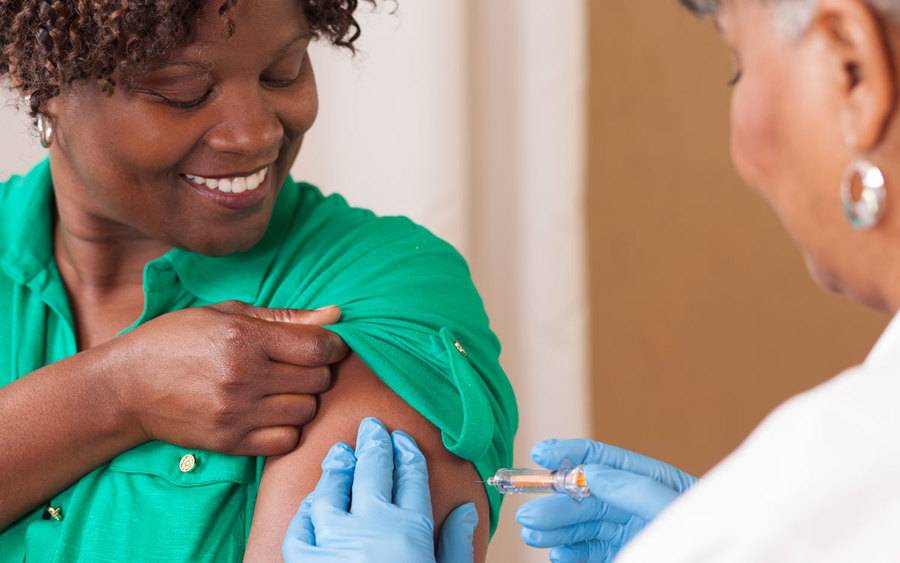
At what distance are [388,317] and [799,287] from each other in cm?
161

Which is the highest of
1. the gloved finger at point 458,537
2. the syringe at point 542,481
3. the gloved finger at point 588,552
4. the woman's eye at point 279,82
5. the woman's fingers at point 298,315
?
the woman's eye at point 279,82

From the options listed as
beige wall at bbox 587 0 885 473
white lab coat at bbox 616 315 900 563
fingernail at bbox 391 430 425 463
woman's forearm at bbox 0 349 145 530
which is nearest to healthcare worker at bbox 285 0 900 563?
white lab coat at bbox 616 315 900 563

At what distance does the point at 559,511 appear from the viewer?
1.28 meters

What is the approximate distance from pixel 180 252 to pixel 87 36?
284 millimetres

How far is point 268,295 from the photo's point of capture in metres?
1.39

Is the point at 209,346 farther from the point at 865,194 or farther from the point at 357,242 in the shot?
the point at 865,194

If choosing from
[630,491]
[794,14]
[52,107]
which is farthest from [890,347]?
[52,107]

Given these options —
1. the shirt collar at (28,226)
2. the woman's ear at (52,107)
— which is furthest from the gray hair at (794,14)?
the shirt collar at (28,226)

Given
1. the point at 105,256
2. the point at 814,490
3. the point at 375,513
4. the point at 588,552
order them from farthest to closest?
the point at 105,256 → the point at 588,552 → the point at 375,513 → the point at 814,490

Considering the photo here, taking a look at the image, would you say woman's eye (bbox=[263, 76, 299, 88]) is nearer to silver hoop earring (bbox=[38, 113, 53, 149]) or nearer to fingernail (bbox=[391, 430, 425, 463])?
silver hoop earring (bbox=[38, 113, 53, 149])

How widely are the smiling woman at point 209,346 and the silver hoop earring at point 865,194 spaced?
56 centimetres

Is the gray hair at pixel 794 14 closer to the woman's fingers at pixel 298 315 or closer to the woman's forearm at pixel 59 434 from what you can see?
the woman's fingers at pixel 298 315

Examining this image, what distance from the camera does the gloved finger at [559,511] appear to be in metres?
1.27

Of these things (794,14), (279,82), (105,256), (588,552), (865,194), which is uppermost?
(279,82)
